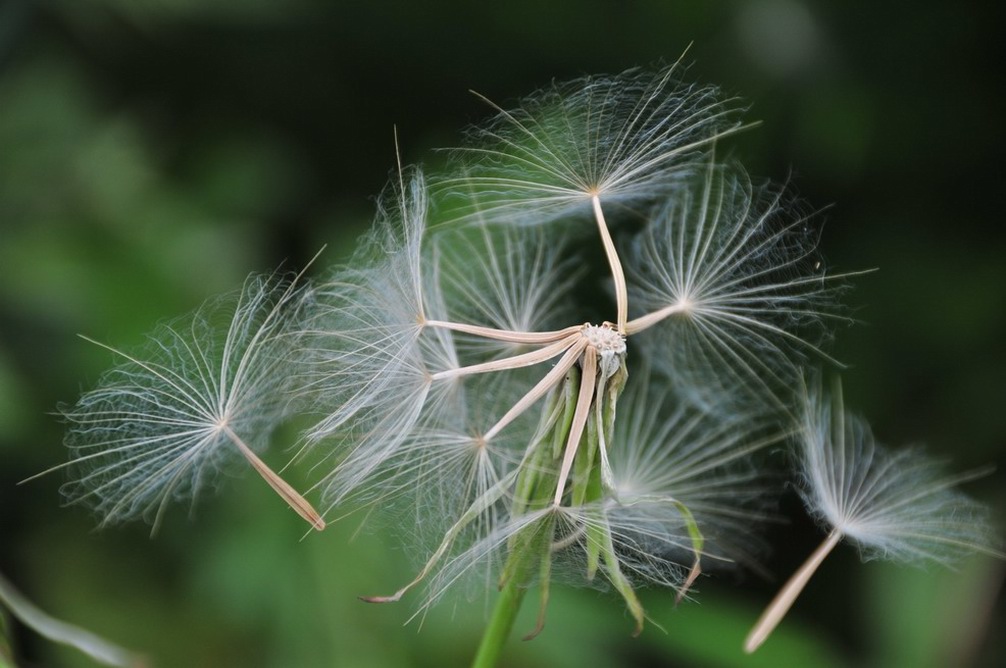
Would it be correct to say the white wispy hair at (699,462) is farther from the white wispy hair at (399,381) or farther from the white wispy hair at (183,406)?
the white wispy hair at (183,406)

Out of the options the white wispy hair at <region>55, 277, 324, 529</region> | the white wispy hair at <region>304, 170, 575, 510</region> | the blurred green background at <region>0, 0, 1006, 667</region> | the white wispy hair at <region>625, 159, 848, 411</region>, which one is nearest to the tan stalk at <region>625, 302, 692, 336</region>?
the white wispy hair at <region>625, 159, 848, 411</region>

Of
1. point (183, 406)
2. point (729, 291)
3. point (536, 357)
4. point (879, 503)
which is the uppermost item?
point (729, 291)

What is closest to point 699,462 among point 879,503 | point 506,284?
point 879,503

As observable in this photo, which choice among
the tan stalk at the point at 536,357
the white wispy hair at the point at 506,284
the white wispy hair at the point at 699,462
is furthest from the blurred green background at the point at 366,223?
the tan stalk at the point at 536,357

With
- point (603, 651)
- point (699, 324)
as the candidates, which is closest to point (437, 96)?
point (603, 651)

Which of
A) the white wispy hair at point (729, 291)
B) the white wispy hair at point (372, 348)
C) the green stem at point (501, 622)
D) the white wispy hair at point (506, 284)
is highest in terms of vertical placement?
the white wispy hair at point (729, 291)

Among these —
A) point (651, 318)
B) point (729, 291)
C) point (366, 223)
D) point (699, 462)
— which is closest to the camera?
point (651, 318)

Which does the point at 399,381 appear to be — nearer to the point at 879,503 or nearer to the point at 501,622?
the point at 501,622
